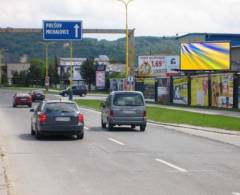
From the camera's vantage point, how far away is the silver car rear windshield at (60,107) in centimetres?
2344

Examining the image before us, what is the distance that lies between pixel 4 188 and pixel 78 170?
3066mm

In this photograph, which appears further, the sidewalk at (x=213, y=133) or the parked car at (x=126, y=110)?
the parked car at (x=126, y=110)

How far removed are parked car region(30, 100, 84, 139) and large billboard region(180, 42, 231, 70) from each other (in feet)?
138

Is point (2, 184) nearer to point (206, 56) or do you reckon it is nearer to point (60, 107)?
point (60, 107)

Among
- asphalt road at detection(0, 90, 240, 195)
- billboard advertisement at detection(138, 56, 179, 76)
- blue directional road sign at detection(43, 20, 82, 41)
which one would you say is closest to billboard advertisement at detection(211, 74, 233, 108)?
blue directional road sign at detection(43, 20, 82, 41)

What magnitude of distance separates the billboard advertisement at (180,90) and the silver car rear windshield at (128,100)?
32358mm

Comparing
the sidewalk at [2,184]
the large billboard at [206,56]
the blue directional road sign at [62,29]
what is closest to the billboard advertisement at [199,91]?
the large billboard at [206,56]

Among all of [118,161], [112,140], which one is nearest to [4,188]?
[118,161]

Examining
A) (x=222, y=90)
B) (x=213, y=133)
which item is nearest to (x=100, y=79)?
(x=222, y=90)

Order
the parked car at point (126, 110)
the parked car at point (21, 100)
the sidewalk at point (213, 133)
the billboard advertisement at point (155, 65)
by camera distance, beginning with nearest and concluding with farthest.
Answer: the sidewalk at point (213, 133) < the parked car at point (126, 110) < the parked car at point (21, 100) < the billboard advertisement at point (155, 65)

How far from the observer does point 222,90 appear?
170 ft

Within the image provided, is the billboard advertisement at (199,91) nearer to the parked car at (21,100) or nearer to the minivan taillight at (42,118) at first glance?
the parked car at (21,100)

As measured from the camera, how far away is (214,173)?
13453 mm

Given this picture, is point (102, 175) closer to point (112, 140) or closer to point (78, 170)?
point (78, 170)
